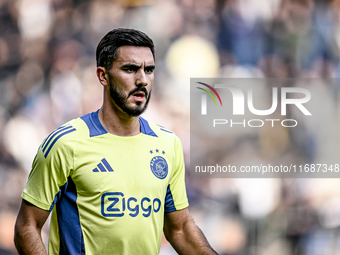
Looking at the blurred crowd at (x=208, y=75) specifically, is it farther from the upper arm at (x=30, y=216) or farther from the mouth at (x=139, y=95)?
the upper arm at (x=30, y=216)

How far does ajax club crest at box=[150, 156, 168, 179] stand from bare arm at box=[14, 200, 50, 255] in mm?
546

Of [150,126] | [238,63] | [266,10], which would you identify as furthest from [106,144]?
[266,10]

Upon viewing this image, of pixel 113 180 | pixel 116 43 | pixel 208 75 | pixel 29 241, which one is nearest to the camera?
pixel 29 241

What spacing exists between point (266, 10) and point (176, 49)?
0.89 meters

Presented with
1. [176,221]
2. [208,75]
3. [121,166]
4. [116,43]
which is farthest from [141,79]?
[208,75]

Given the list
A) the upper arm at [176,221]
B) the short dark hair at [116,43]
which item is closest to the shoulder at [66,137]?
the short dark hair at [116,43]

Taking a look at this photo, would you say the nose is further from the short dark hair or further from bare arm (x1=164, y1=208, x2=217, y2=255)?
bare arm (x1=164, y1=208, x2=217, y2=255)

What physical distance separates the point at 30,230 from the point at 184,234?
0.79 meters

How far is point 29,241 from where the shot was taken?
183 cm

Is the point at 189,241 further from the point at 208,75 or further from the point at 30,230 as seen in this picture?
the point at 208,75

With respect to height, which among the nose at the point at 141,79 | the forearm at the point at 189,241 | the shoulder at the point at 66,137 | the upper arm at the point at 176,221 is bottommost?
the forearm at the point at 189,241

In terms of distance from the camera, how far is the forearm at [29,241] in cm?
183

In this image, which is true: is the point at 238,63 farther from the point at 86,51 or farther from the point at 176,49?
the point at 86,51

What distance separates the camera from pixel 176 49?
3.84m
